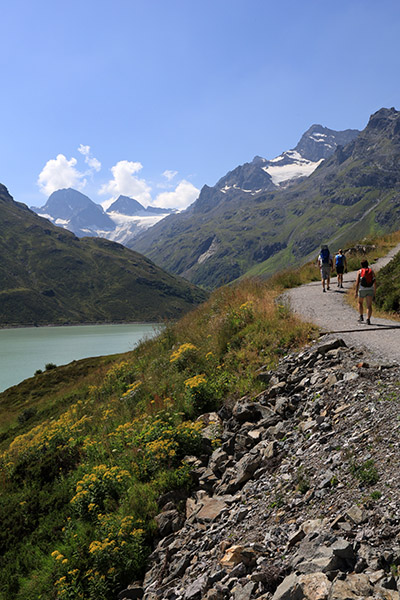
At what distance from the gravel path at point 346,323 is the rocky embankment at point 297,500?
100cm

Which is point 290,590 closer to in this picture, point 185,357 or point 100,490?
point 100,490

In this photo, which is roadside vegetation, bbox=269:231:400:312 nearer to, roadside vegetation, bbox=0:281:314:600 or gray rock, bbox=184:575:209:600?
roadside vegetation, bbox=0:281:314:600

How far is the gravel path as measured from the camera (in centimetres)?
945

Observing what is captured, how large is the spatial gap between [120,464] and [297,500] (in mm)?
5145

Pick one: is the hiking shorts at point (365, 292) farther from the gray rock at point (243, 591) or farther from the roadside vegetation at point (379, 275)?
the gray rock at point (243, 591)

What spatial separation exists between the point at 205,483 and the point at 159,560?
5.27 feet

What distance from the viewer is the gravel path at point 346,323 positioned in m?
9.45

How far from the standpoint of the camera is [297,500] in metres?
5.36

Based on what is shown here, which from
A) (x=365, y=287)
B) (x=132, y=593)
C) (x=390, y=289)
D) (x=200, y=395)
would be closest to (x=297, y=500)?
(x=132, y=593)

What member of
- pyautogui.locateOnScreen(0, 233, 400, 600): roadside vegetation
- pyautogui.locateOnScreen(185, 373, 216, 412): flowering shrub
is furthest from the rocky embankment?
pyautogui.locateOnScreen(185, 373, 216, 412): flowering shrub

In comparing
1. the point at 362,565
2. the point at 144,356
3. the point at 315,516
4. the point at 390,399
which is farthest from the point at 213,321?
the point at 362,565

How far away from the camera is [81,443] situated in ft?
41.0

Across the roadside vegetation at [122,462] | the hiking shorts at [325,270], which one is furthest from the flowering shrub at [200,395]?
the hiking shorts at [325,270]

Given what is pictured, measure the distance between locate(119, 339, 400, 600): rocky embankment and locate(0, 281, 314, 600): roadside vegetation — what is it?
54 centimetres
